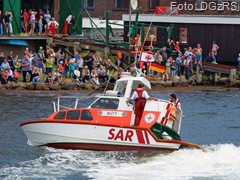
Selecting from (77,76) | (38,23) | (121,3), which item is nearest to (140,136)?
(77,76)

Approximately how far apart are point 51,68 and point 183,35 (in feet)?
44.3

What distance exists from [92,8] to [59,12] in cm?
1475

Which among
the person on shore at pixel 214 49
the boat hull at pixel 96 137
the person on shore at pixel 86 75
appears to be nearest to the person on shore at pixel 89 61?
the person on shore at pixel 86 75

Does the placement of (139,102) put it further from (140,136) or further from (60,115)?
(60,115)

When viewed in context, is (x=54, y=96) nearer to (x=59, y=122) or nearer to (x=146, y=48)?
(x=146, y=48)

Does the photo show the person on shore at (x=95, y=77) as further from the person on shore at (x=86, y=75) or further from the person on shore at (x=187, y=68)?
the person on shore at (x=187, y=68)

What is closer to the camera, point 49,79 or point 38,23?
point 49,79

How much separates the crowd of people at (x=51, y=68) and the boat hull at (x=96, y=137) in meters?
17.6

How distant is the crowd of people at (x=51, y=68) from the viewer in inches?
2378

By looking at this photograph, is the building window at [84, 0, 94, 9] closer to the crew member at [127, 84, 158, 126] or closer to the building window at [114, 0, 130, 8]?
the building window at [114, 0, 130, 8]

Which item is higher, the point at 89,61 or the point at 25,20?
the point at 25,20

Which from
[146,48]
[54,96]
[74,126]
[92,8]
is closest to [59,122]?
[74,126]

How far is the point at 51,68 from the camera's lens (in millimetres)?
61656

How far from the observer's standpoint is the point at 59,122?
138 feet
